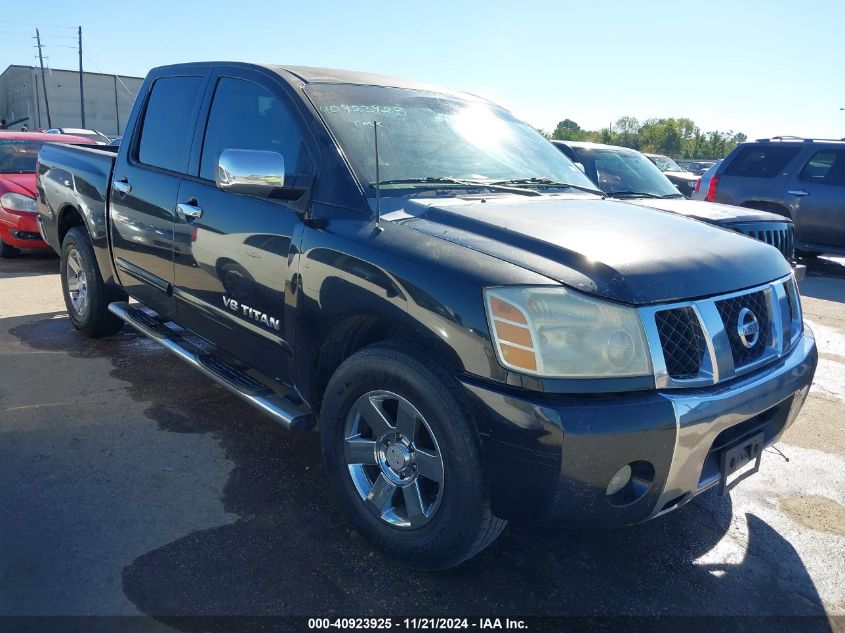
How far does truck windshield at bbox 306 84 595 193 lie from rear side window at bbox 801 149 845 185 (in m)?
7.48

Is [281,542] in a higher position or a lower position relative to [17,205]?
lower

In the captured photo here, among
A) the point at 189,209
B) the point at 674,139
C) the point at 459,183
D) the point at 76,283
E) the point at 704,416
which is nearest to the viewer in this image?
the point at 704,416

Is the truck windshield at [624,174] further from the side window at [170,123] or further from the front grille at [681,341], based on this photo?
the front grille at [681,341]

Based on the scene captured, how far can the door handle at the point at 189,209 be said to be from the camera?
353cm

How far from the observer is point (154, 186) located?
157 inches

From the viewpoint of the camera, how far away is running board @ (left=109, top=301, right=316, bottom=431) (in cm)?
298

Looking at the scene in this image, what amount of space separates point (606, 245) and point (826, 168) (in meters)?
8.95

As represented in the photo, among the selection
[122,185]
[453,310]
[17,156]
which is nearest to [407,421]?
[453,310]

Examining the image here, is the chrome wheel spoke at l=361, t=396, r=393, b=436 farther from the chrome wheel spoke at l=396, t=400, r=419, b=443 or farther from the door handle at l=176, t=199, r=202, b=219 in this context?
the door handle at l=176, t=199, r=202, b=219

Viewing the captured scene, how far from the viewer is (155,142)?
4.17m

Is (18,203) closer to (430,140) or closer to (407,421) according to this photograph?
(430,140)

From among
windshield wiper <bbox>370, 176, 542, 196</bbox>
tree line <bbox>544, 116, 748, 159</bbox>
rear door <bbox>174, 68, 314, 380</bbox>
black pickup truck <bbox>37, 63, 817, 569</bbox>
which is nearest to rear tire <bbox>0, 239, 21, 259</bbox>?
black pickup truck <bbox>37, 63, 817, 569</bbox>

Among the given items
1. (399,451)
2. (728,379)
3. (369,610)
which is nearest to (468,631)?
(369,610)

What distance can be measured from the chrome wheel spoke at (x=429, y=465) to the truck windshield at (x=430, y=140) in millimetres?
1131
